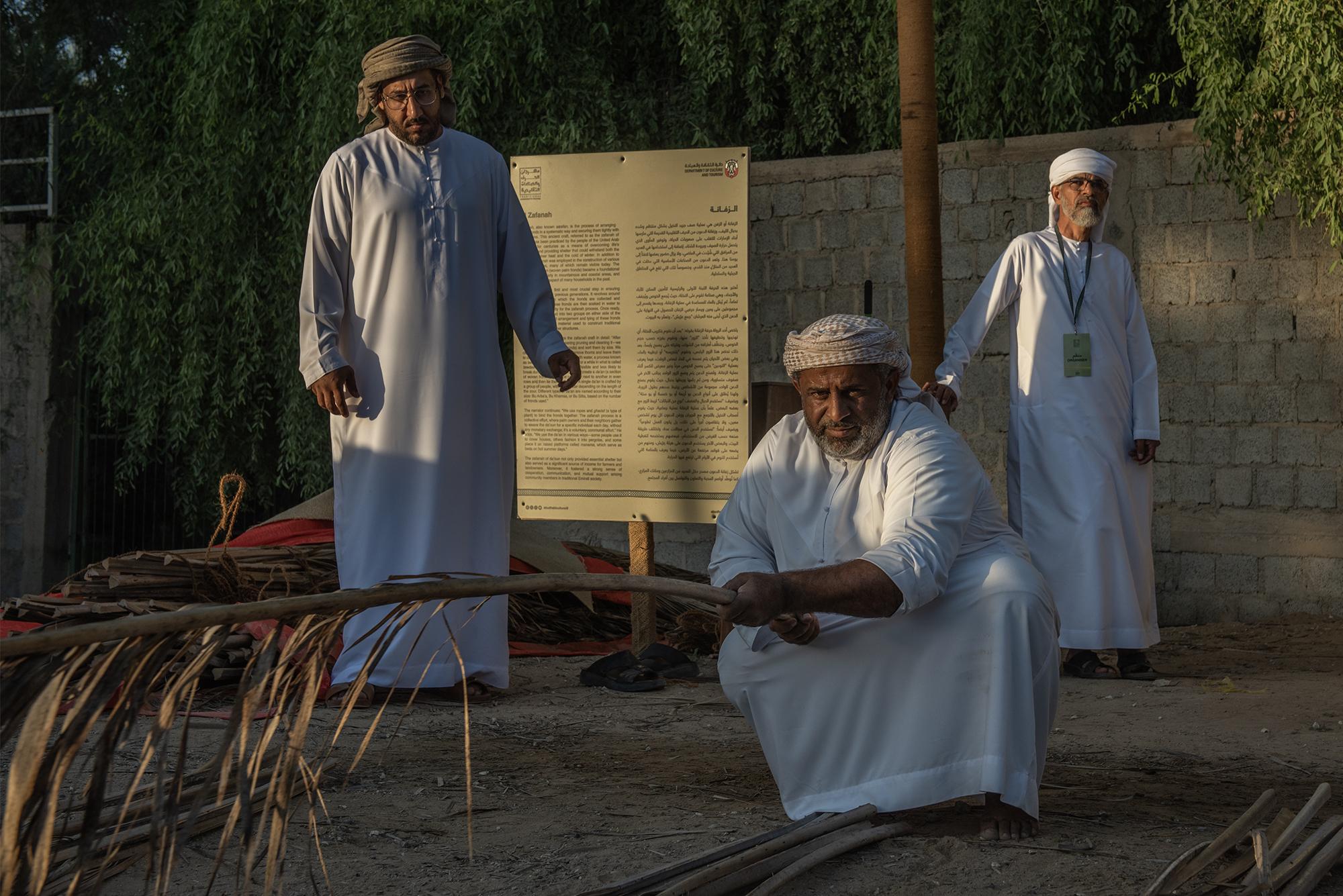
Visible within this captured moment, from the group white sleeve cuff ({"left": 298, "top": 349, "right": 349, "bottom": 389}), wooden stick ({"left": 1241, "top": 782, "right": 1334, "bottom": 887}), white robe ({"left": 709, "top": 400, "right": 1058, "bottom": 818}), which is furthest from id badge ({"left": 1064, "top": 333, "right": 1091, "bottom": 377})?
wooden stick ({"left": 1241, "top": 782, "right": 1334, "bottom": 887})

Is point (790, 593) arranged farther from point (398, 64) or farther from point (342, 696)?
point (398, 64)

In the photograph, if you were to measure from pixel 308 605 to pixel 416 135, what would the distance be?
3519mm

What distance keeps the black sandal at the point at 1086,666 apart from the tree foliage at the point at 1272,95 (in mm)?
2499

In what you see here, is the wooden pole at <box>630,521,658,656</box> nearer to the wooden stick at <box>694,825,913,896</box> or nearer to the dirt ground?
the dirt ground

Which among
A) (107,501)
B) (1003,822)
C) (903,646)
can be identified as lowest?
(1003,822)

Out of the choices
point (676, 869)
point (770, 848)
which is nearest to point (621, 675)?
point (770, 848)

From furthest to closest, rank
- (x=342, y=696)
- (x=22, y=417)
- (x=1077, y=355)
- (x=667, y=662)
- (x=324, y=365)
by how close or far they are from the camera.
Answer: (x=22, y=417) < (x=1077, y=355) < (x=667, y=662) < (x=324, y=365) < (x=342, y=696)

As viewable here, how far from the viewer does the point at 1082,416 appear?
6062mm

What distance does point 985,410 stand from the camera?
27.0 feet

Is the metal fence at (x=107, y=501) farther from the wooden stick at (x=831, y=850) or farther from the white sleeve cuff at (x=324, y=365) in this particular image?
the wooden stick at (x=831, y=850)

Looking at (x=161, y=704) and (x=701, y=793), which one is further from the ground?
(x=161, y=704)

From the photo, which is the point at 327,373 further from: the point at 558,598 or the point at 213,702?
the point at 558,598

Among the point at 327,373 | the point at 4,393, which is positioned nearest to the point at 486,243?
the point at 327,373

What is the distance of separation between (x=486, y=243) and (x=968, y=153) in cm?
370
